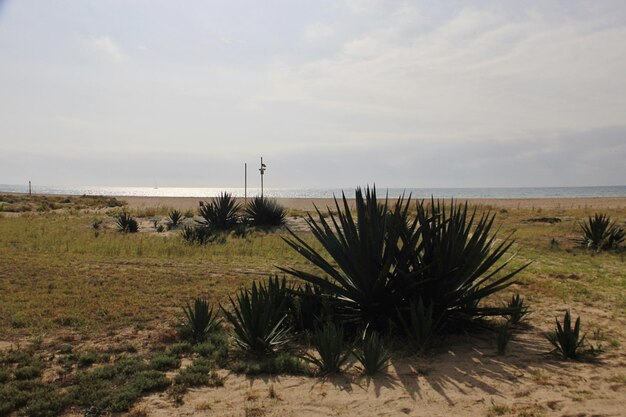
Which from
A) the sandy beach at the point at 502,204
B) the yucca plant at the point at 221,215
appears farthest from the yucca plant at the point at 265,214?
the sandy beach at the point at 502,204

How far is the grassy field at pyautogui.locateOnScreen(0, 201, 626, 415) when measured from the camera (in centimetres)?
482

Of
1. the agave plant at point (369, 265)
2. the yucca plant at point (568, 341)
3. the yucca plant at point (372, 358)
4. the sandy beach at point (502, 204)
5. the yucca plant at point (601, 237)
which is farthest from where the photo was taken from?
the sandy beach at point (502, 204)

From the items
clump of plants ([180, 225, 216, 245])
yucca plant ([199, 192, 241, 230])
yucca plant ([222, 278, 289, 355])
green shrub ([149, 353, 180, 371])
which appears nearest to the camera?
A: green shrub ([149, 353, 180, 371])

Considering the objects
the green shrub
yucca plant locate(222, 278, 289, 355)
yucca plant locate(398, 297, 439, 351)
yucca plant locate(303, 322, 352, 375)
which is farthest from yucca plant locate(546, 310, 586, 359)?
the green shrub

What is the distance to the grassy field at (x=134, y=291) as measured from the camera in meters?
4.82

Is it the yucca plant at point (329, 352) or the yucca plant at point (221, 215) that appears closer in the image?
the yucca plant at point (329, 352)

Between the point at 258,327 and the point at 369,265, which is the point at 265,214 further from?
the point at 258,327

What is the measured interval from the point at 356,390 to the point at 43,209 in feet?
98.2

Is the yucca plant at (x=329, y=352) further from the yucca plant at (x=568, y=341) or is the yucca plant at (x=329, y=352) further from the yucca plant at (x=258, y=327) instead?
the yucca plant at (x=568, y=341)

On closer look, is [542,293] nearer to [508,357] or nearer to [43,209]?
[508,357]

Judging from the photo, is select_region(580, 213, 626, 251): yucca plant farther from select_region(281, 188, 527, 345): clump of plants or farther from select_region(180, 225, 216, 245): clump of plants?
select_region(180, 225, 216, 245): clump of plants

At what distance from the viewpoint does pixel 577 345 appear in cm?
494

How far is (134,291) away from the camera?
8.27 meters

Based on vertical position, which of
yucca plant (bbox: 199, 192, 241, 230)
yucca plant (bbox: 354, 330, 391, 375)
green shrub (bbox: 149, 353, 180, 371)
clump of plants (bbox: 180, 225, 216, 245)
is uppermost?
yucca plant (bbox: 199, 192, 241, 230)
